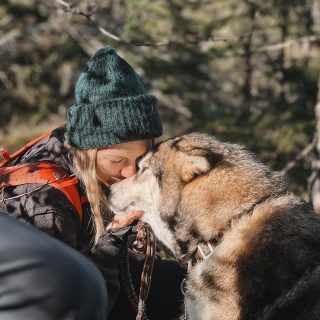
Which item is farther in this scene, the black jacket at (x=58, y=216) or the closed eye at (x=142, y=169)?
the closed eye at (x=142, y=169)

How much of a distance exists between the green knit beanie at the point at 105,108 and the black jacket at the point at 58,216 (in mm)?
208

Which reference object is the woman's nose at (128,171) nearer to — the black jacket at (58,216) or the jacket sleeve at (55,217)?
the black jacket at (58,216)

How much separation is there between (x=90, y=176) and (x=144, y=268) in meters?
0.78

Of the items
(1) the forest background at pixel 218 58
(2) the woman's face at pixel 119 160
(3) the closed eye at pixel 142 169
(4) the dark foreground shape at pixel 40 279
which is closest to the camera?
(4) the dark foreground shape at pixel 40 279

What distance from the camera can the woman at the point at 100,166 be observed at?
312cm

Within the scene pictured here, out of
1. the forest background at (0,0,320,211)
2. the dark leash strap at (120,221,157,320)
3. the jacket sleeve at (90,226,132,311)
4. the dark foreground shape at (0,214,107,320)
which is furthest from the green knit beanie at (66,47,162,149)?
the forest background at (0,0,320,211)

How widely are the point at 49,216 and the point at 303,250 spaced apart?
1.41 metres

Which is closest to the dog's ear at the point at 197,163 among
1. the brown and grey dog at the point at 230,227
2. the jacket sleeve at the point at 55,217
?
the brown and grey dog at the point at 230,227

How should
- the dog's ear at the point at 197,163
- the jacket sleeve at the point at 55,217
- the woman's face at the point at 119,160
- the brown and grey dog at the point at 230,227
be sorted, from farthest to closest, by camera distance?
the woman's face at the point at 119,160
the dog's ear at the point at 197,163
the jacket sleeve at the point at 55,217
the brown and grey dog at the point at 230,227

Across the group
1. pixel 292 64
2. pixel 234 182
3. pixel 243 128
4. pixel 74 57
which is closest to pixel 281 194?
pixel 234 182

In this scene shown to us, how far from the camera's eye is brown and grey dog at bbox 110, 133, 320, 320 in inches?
114

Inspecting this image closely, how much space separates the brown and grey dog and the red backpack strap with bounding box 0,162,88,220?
584 mm

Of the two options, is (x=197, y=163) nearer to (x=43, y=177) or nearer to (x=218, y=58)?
(x=43, y=177)

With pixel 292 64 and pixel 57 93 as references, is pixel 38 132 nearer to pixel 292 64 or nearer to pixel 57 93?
pixel 57 93
